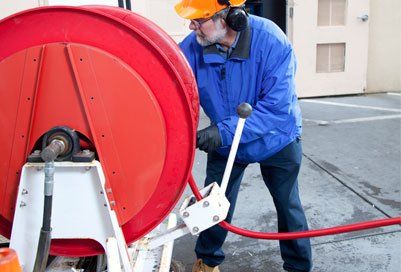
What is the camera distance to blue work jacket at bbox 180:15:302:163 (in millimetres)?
1941

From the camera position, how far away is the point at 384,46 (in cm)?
686

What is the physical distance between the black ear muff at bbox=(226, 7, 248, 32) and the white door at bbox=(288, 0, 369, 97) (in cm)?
479

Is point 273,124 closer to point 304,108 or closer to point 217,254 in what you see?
point 217,254

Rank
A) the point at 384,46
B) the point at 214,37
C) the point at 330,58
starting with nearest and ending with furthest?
the point at 214,37 < the point at 330,58 < the point at 384,46

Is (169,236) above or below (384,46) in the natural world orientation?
below

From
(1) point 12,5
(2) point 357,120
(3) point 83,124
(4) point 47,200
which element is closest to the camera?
(4) point 47,200

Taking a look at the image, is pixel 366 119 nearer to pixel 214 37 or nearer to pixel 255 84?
pixel 255 84

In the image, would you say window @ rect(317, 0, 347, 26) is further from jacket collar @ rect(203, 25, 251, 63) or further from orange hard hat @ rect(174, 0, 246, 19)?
orange hard hat @ rect(174, 0, 246, 19)

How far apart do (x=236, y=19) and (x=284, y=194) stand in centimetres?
93

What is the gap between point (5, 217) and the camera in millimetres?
1510

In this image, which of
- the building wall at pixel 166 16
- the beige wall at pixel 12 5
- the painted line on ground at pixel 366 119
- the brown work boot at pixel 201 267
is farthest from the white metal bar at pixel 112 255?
the building wall at pixel 166 16

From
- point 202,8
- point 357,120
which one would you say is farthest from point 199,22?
point 357,120

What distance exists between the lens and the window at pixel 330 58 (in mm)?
6641

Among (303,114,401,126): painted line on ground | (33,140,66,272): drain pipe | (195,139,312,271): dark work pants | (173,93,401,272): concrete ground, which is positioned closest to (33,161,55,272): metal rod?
(33,140,66,272): drain pipe
